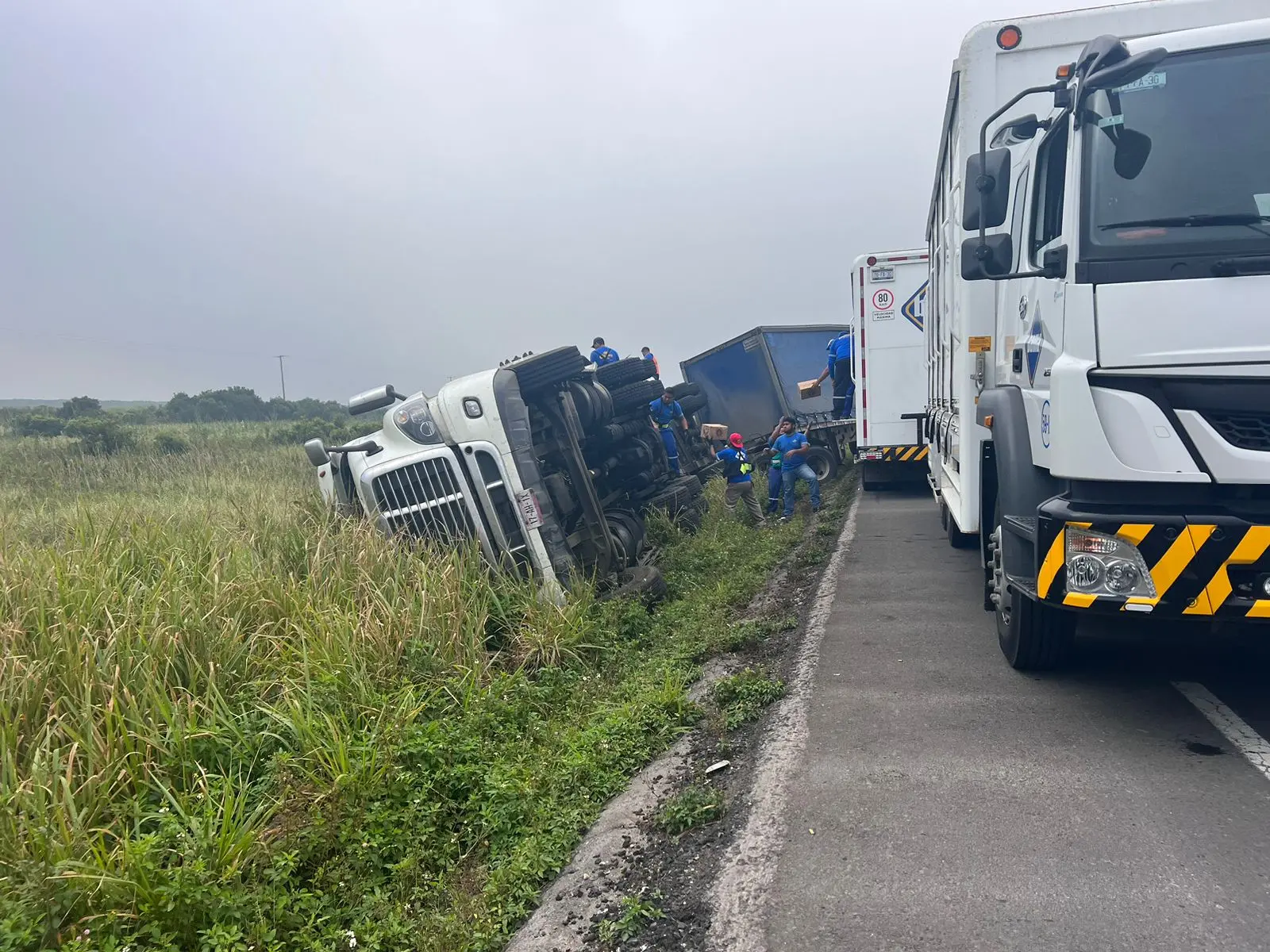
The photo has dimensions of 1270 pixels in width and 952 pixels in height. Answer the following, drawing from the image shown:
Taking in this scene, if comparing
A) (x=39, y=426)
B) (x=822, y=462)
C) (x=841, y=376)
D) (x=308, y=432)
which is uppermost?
(x=39, y=426)

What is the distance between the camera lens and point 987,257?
14.0ft

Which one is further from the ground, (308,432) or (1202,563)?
Result: (1202,563)

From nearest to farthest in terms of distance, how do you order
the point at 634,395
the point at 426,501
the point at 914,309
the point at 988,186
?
the point at 988,186 → the point at 426,501 → the point at 634,395 → the point at 914,309

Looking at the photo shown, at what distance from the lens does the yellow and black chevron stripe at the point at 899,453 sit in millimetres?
12297

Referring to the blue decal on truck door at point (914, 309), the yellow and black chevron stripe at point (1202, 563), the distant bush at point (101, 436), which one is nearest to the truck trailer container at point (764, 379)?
the blue decal on truck door at point (914, 309)

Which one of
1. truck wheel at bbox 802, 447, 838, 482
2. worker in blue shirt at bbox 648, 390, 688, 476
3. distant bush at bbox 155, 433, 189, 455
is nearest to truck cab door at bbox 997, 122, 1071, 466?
worker in blue shirt at bbox 648, 390, 688, 476

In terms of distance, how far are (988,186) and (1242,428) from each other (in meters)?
1.60

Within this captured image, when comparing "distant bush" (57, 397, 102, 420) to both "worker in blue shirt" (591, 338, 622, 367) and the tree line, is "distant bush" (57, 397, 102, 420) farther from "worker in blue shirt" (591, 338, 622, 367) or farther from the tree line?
"worker in blue shirt" (591, 338, 622, 367)

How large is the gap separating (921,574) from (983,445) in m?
2.52

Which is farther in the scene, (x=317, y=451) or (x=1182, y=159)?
(x=317, y=451)

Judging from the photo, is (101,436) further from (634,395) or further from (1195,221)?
(1195,221)

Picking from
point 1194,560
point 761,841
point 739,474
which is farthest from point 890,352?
point 761,841

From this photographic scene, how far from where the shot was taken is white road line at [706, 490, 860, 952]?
2.81m

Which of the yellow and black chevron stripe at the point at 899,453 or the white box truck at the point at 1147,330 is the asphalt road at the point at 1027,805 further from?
the yellow and black chevron stripe at the point at 899,453
